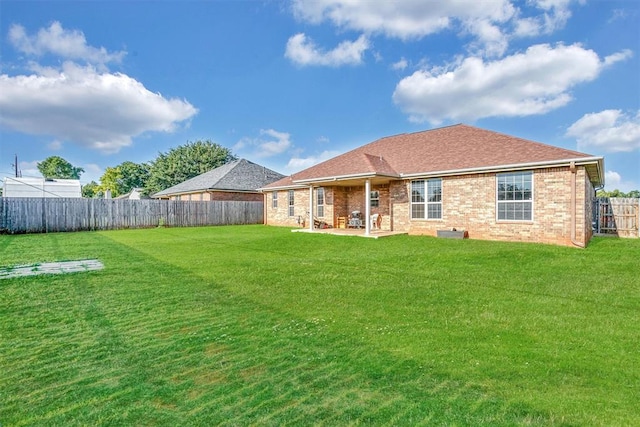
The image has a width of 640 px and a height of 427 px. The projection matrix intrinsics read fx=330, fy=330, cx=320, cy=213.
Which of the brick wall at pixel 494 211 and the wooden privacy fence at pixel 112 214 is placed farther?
the wooden privacy fence at pixel 112 214

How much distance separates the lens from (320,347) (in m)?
3.41

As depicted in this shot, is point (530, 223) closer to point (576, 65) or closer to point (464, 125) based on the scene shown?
point (464, 125)

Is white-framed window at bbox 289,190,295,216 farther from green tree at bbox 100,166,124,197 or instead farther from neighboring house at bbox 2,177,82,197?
green tree at bbox 100,166,124,197

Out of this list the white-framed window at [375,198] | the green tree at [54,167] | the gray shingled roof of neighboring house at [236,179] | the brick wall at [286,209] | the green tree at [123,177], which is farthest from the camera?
the green tree at [54,167]

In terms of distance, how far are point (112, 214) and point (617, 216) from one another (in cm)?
2630

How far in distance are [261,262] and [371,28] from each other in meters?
13.0

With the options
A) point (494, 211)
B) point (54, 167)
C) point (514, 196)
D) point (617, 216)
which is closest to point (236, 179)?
point (494, 211)

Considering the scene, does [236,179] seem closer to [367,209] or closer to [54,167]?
[367,209]

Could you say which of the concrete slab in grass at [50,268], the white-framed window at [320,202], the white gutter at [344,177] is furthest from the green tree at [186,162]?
the concrete slab in grass at [50,268]

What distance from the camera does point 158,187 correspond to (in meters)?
44.6

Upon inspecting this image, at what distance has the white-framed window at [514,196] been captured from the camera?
11.5 meters

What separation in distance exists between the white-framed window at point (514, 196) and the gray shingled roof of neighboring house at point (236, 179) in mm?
17073

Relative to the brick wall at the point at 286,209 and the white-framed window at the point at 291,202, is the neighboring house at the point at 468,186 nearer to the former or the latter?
the brick wall at the point at 286,209

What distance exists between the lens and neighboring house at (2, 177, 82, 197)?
31.2 meters
